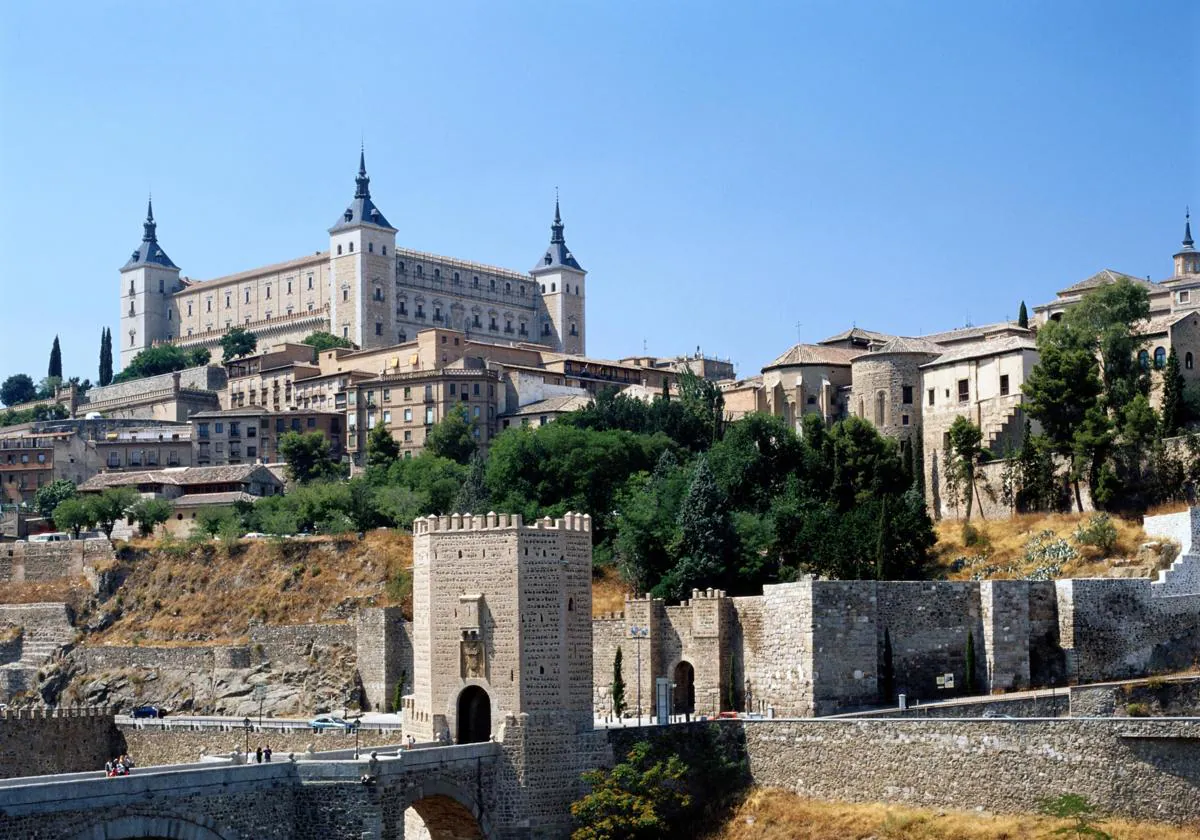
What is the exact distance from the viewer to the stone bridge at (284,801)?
3272 cm

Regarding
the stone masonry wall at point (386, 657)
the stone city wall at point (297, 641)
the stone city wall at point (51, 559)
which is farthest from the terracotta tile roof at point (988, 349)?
the stone city wall at point (51, 559)

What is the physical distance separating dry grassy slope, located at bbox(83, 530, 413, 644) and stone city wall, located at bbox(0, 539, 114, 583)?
60.6 inches

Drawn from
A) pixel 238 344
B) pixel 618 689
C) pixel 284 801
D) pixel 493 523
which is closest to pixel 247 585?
pixel 618 689

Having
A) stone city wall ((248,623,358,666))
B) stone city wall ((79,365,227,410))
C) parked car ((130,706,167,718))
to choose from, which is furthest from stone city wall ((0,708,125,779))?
stone city wall ((79,365,227,410))

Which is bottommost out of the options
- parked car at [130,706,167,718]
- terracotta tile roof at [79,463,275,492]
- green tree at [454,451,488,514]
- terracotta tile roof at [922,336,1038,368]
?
parked car at [130,706,167,718]

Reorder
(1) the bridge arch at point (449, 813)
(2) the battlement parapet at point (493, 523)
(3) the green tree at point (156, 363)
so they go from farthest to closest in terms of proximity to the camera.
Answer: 1. (3) the green tree at point (156, 363)
2. (2) the battlement parapet at point (493, 523)
3. (1) the bridge arch at point (449, 813)

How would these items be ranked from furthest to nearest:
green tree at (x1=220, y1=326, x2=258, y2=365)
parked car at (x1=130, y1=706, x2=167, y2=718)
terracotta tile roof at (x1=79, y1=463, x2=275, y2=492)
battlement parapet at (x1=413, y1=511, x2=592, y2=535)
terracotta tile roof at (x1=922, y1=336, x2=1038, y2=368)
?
green tree at (x1=220, y1=326, x2=258, y2=365), terracotta tile roof at (x1=79, y1=463, x2=275, y2=492), terracotta tile roof at (x1=922, y1=336, x2=1038, y2=368), parked car at (x1=130, y1=706, x2=167, y2=718), battlement parapet at (x1=413, y1=511, x2=592, y2=535)

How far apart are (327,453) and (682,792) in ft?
193

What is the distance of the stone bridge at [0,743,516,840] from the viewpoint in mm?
32719

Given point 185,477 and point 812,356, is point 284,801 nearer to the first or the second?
point 812,356

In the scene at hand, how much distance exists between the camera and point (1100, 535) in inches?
2099

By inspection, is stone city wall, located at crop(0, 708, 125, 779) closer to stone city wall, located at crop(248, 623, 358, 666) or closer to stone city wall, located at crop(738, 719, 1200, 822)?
stone city wall, located at crop(248, 623, 358, 666)

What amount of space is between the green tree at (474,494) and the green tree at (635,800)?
26.1 metres

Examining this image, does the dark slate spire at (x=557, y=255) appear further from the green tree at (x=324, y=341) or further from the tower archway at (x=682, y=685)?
the tower archway at (x=682, y=685)
